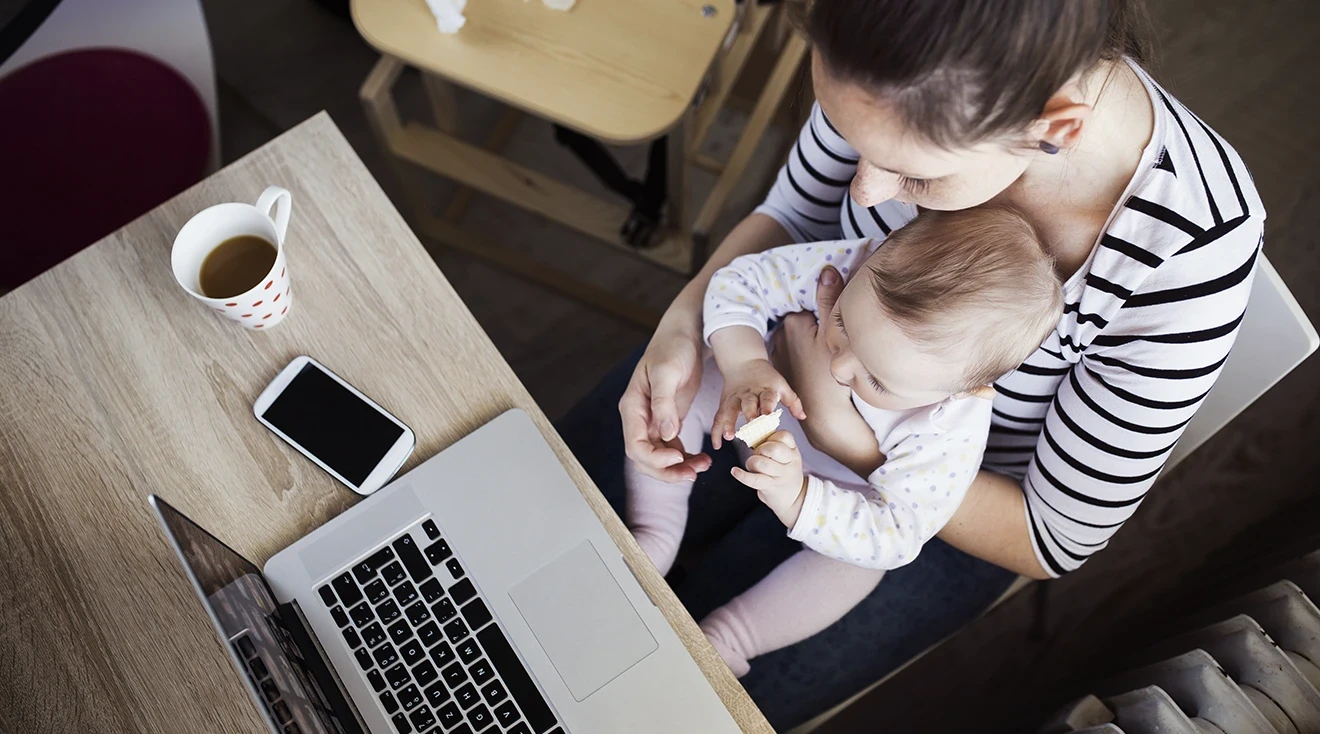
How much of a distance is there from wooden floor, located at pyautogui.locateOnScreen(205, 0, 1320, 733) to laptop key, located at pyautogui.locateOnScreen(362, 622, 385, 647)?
1011 millimetres

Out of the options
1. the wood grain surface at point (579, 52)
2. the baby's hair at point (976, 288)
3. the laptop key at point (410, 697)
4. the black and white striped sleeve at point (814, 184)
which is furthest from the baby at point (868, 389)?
the wood grain surface at point (579, 52)

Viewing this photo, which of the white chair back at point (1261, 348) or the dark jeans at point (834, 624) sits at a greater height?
the white chair back at point (1261, 348)

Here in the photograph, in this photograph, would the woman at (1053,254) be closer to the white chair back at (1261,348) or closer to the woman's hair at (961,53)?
the woman's hair at (961,53)

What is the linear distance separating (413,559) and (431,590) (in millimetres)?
35

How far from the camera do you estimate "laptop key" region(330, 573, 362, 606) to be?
799 mm

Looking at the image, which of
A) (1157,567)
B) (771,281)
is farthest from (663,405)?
(1157,567)

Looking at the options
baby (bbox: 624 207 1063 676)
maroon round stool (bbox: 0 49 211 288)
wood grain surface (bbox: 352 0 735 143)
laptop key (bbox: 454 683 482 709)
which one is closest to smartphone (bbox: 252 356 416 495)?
laptop key (bbox: 454 683 482 709)

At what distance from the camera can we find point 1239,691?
956mm

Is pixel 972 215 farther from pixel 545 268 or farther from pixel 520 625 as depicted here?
pixel 545 268

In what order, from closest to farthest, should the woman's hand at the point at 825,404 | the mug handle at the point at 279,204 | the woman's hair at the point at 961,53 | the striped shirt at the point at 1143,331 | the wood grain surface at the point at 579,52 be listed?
the woman's hair at the point at 961,53
the striped shirt at the point at 1143,331
the mug handle at the point at 279,204
the woman's hand at the point at 825,404
the wood grain surface at the point at 579,52

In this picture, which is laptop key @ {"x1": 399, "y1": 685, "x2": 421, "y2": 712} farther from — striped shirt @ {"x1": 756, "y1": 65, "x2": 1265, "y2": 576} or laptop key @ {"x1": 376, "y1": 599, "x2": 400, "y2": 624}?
striped shirt @ {"x1": 756, "y1": 65, "x2": 1265, "y2": 576}

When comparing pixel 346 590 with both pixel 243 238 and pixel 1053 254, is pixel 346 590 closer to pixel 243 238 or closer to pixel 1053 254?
pixel 243 238

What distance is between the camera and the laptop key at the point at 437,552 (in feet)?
2.66

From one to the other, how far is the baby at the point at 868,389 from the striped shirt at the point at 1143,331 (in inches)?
2.2
